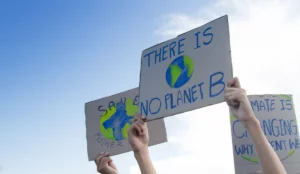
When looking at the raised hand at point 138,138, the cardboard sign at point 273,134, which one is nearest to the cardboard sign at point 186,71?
the raised hand at point 138,138

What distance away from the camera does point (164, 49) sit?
3332mm

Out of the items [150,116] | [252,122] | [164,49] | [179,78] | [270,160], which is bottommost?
[270,160]

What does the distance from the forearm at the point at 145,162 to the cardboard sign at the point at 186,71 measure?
0.49 meters

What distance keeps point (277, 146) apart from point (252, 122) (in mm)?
3463

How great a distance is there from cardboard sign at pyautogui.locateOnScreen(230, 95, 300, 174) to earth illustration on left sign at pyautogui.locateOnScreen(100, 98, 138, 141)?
5.45 feet

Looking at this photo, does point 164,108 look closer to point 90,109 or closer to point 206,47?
point 206,47

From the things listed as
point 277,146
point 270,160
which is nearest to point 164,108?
point 270,160

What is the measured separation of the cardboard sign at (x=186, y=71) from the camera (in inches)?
111

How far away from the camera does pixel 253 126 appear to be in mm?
1908

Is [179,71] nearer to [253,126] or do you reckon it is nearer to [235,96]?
[235,96]

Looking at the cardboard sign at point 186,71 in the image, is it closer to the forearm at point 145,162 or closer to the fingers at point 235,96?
the forearm at point 145,162

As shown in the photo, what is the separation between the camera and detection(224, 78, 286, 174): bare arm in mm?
1786

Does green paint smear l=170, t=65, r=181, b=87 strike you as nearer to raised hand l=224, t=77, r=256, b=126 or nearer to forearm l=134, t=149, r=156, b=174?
forearm l=134, t=149, r=156, b=174

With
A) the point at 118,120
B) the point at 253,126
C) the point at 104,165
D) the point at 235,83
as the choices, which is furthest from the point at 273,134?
the point at 253,126
